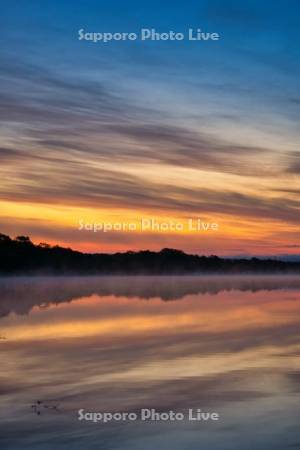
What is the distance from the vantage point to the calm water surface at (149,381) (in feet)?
36.0

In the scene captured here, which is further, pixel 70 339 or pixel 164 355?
pixel 70 339

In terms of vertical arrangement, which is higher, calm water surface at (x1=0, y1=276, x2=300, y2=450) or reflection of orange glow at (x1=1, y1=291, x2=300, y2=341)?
reflection of orange glow at (x1=1, y1=291, x2=300, y2=341)

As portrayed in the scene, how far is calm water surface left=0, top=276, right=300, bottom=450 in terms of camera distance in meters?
11.0

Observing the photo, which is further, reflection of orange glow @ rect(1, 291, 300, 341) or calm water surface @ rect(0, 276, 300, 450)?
reflection of orange glow @ rect(1, 291, 300, 341)

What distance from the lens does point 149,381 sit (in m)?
15.0

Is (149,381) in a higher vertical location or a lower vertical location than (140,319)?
lower

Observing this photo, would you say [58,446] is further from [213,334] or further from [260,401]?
[213,334]

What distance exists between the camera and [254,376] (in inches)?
616

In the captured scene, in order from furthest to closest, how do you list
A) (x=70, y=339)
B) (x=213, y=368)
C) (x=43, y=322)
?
(x=43, y=322) → (x=70, y=339) → (x=213, y=368)

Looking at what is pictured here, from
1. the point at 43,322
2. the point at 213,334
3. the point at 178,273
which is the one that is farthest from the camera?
the point at 178,273

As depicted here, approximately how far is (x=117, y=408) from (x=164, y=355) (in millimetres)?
6110

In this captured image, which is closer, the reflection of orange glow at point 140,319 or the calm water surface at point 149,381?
the calm water surface at point 149,381

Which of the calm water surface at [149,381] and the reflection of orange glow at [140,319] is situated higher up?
the reflection of orange glow at [140,319]

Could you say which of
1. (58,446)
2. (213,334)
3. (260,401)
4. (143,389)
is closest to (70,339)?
(213,334)
